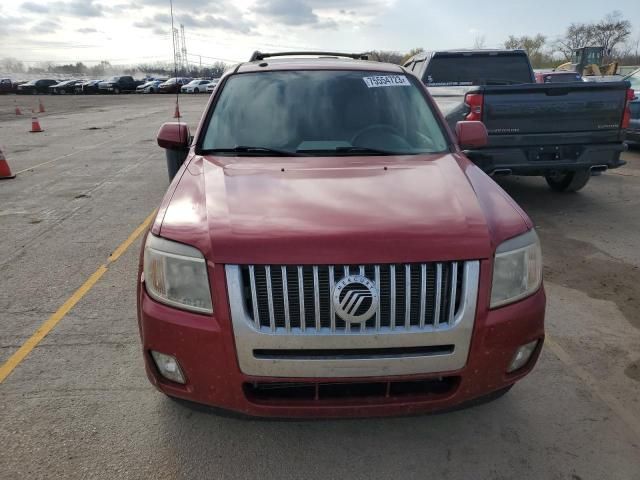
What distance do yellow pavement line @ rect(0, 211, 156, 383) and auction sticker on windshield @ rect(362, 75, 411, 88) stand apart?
6.16 ft

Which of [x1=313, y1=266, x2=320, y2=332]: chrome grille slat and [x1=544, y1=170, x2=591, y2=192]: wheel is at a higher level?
[x1=313, y1=266, x2=320, y2=332]: chrome grille slat

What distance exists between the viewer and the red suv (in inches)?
81.5

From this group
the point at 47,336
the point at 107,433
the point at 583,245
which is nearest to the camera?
the point at 107,433

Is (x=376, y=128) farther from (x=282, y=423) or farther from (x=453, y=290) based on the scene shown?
(x=282, y=423)

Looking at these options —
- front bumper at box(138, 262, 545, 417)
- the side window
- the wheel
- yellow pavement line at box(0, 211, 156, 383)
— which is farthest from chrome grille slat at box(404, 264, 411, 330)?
the side window

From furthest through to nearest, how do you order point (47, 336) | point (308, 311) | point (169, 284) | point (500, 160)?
point (500, 160)
point (47, 336)
point (169, 284)
point (308, 311)

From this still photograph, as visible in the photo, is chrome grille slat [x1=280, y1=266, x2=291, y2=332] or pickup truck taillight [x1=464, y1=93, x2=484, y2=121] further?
pickup truck taillight [x1=464, y1=93, x2=484, y2=121]

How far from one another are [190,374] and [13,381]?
156 cm

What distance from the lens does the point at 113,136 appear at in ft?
51.8

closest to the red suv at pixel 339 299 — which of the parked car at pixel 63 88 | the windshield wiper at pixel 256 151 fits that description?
the windshield wiper at pixel 256 151

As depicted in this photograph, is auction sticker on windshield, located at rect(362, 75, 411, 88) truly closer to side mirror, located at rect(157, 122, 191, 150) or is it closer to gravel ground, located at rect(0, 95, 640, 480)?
side mirror, located at rect(157, 122, 191, 150)

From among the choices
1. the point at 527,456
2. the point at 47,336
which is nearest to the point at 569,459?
the point at 527,456

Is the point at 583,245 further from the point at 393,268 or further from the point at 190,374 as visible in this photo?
the point at 190,374

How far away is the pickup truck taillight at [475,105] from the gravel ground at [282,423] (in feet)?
5.92
